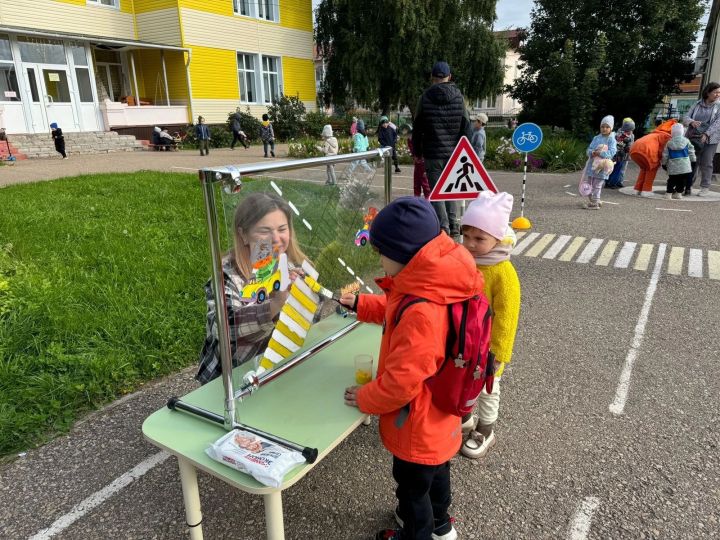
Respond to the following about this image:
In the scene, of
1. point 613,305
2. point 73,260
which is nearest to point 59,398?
point 73,260

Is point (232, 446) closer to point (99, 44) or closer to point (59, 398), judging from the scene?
point (59, 398)

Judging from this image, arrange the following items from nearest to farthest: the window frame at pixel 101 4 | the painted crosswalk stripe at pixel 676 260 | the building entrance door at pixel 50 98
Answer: the painted crosswalk stripe at pixel 676 260, the building entrance door at pixel 50 98, the window frame at pixel 101 4

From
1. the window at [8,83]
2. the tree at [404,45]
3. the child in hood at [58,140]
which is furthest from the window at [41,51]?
the tree at [404,45]

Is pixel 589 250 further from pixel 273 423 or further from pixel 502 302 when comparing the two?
pixel 273 423

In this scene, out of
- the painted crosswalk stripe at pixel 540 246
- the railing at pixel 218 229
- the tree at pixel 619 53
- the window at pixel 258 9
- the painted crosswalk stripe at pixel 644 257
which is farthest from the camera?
the window at pixel 258 9

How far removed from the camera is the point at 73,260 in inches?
230

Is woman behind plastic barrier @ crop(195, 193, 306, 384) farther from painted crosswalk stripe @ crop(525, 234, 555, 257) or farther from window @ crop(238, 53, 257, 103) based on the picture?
window @ crop(238, 53, 257, 103)

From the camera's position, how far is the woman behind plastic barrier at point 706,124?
33.6 feet

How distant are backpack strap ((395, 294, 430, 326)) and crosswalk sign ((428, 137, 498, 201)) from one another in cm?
429

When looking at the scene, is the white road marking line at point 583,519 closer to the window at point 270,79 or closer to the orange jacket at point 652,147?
the orange jacket at point 652,147

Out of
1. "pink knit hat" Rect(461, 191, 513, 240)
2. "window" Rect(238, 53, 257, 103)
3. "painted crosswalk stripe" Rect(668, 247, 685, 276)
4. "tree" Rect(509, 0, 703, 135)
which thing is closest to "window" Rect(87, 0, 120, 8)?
"window" Rect(238, 53, 257, 103)

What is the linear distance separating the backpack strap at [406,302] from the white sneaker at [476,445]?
1.42 m

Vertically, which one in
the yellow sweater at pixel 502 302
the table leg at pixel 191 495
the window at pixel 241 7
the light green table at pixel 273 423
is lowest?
the table leg at pixel 191 495

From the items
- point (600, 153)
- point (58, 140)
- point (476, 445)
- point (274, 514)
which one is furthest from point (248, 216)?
point (58, 140)
